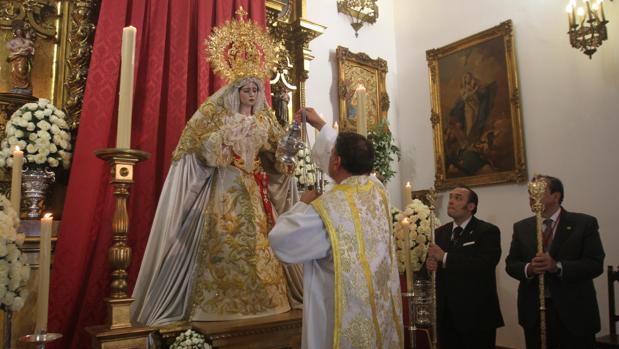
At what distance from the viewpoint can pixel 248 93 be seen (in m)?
3.26

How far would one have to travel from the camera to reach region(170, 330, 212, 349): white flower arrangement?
2490mm

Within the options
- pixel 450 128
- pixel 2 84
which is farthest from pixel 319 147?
pixel 450 128

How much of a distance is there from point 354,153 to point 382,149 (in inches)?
140

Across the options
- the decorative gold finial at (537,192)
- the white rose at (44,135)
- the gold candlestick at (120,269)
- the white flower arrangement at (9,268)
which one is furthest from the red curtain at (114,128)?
the decorative gold finial at (537,192)

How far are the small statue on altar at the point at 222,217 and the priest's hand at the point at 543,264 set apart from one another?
62.5 inches

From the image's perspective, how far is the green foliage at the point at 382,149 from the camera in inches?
231

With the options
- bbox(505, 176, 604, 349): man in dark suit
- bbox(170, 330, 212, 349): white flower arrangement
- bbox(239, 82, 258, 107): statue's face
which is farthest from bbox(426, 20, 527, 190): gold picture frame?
bbox(170, 330, 212, 349): white flower arrangement

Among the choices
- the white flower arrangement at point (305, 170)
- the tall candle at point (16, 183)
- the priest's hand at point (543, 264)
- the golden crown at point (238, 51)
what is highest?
the golden crown at point (238, 51)

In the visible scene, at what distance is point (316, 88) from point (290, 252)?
3977 mm

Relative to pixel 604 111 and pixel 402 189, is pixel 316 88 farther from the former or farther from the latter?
pixel 604 111

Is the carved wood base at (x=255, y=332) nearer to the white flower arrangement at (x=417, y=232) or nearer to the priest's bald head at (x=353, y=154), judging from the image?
the priest's bald head at (x=353, y=154)

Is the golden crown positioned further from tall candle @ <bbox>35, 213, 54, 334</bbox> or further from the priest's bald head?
tall candle @ <bbox>35, 213, 54, 334</bbox>

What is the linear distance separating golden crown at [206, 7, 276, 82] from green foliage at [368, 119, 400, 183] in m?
2.64

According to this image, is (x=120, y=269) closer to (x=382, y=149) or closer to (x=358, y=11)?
(x=382, y=149)
